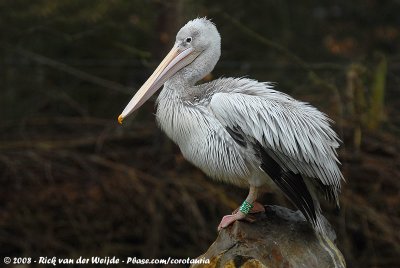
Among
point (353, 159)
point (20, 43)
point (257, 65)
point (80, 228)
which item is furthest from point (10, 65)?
point (353, 159)

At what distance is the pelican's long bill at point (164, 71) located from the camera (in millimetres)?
4207

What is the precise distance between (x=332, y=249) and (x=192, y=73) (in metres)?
1.22

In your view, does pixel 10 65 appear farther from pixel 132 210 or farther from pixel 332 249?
pixel 332 249

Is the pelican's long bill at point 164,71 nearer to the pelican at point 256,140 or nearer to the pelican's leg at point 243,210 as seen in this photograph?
the pelican at point 256,140

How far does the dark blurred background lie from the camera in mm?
6426

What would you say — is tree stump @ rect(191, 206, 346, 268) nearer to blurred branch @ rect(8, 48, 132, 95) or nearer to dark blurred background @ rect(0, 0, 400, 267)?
dark blurred background @ rect(0, 0, 400, 267)

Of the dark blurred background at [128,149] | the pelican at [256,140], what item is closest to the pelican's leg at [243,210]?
the pelican at [256,140]

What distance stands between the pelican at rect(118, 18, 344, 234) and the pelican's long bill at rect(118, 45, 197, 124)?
4.5 inches

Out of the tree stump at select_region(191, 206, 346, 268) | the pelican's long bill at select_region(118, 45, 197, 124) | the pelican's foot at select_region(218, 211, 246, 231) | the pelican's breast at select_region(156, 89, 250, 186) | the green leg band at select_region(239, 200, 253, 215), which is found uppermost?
the pelican's long bill at select_region(118, 45, 197, 124)

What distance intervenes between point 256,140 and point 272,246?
0.53 m

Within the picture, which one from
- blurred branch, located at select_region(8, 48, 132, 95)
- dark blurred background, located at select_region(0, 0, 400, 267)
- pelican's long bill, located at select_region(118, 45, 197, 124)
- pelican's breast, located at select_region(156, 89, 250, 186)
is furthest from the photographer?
blurred branch, located at select_region(8, 48, 132, 95)

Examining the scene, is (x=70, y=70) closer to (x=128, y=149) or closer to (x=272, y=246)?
(x=128, y=149)

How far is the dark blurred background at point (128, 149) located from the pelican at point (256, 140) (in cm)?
185

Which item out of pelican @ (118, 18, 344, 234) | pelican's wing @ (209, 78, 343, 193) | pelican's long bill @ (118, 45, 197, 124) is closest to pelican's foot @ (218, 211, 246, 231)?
pelican @ (118, 18, 344, 234)
